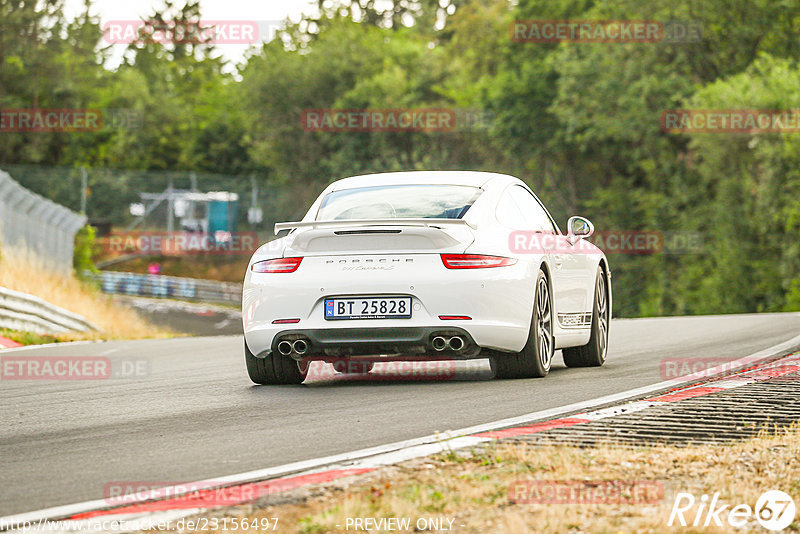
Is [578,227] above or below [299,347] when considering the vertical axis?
above

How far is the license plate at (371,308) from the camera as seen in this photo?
8.60 m

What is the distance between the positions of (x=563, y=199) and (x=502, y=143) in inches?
149

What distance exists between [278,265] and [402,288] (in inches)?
36.6

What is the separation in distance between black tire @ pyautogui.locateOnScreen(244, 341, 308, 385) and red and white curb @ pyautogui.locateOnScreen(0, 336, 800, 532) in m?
2.57

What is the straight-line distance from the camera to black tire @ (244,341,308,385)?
929 centimetres

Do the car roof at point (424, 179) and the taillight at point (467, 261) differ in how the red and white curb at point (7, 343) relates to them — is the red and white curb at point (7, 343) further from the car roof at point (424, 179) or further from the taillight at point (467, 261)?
the taillight at point (467, 261)

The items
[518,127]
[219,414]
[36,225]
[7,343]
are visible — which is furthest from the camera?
[518,127]

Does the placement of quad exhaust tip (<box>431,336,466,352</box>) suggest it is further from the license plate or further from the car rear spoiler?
the car rear spoiler

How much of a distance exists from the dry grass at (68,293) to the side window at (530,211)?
1027cm

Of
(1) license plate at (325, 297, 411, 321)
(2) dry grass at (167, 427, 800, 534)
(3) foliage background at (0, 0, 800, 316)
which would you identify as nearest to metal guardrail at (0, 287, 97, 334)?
(1) license plate at (325, 297, 411, 321)

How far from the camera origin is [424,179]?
31.8ft

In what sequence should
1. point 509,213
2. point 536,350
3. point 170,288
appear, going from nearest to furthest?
point 536,350 → point 509,213 → point 170,288

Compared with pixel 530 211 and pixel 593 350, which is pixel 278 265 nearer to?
pixel 530 211

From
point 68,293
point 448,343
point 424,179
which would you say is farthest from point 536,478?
point 68,293
